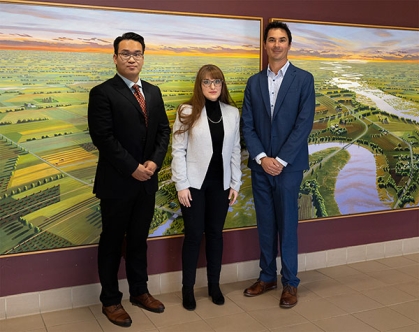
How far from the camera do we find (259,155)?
11.0 ft

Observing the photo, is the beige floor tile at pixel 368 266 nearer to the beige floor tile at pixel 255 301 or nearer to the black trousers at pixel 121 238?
the beige floor tile at pixel 255 301

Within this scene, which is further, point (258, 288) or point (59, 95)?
point (258, 288)

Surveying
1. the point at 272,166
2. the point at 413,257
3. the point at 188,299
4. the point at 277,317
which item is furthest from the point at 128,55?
the point at 413,257

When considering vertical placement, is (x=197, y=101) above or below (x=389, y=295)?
above

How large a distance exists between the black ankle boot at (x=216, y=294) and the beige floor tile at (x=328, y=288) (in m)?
0.69

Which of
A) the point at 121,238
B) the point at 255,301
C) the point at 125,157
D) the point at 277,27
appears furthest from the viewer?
the point at 255,301

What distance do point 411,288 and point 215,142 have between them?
1764mm

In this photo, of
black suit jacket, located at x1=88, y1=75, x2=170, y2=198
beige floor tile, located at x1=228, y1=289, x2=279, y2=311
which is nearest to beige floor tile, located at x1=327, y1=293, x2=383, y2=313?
beige floor tile, located at x1=228, y1=289, x2=279, y2=311

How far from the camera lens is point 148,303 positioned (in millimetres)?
3236

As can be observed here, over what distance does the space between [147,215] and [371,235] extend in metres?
2.06

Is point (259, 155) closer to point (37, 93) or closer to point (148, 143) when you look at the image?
point (148, 143)

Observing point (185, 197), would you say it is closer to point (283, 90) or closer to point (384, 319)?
point (283, 90)

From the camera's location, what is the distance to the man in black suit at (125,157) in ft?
9.57

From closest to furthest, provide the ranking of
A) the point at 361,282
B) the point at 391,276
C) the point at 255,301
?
the point at 255,301 < the point at 361,282 < the point at 391,276
